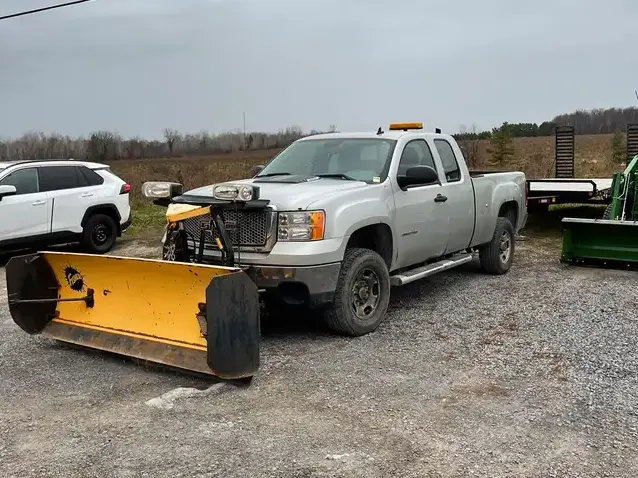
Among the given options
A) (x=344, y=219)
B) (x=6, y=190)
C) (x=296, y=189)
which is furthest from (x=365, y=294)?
(x=6, y=190)

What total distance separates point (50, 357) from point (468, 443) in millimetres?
3739

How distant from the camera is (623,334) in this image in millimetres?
6168

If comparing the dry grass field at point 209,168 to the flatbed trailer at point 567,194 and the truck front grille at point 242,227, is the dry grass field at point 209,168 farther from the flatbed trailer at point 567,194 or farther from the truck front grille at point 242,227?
the truck front grille at point 242,227

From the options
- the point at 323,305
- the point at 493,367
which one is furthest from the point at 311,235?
the point at 493,367

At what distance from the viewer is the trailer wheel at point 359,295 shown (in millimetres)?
5926

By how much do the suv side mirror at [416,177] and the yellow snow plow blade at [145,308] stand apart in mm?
2473

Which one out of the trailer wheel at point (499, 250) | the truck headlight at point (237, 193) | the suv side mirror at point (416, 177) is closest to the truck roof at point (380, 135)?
the suv side mirror at point (416, 177)

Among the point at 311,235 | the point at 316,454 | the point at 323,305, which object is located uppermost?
the point at 311,235

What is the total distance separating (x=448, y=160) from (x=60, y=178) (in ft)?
23.7

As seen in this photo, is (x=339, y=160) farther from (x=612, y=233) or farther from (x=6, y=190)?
(x=6, y=190)

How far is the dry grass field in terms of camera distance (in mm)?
18281

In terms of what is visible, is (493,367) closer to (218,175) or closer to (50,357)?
(50,357)

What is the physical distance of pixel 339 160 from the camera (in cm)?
704

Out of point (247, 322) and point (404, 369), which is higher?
point (247, 322)
